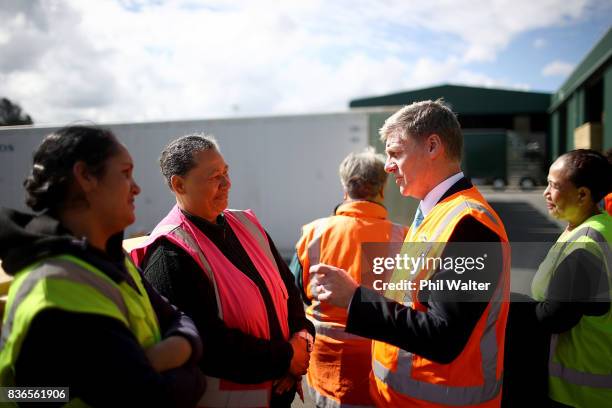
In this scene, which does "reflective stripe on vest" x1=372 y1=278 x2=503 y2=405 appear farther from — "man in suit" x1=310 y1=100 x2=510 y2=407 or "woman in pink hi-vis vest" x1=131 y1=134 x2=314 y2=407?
"woman in pink hi-vis vest" x1=131 y1=134 x2=314 y2=407

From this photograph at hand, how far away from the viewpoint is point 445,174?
1656 mm

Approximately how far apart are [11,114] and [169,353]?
18.2 meters

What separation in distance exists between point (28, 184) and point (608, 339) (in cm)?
242

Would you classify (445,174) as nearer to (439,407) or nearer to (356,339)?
(439,407)

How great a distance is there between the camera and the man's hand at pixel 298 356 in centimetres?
187

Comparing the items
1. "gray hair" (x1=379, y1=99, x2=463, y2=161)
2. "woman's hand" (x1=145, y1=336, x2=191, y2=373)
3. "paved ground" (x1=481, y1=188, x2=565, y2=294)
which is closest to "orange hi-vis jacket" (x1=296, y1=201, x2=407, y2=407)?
"gray hair" (x1=379, y1=99, x2=463, y2=161)

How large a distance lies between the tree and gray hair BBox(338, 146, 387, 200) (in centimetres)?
1525

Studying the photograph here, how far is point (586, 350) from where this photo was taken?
6.33ft

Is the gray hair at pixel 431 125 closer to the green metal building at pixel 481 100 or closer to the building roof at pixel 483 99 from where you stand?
the green metal building at pixel 481 100

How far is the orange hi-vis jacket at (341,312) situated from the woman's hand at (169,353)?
4.02 ft

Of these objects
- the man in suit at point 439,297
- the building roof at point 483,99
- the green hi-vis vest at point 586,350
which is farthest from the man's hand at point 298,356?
the building roof at point 483,99

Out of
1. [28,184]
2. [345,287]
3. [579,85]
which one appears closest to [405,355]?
[345,287]

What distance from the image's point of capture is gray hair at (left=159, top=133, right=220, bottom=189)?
6.17 ft

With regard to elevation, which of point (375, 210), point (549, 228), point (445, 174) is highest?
point (445, 174)
